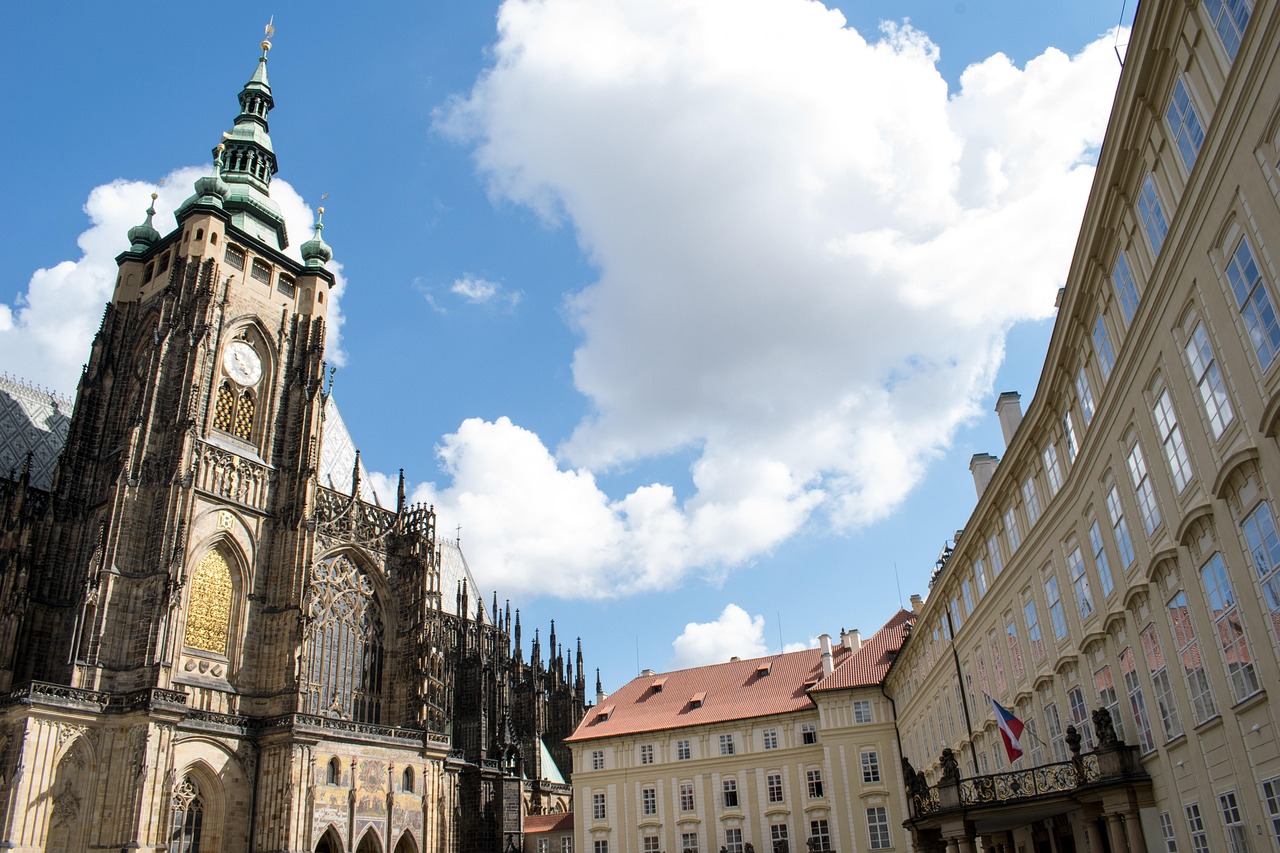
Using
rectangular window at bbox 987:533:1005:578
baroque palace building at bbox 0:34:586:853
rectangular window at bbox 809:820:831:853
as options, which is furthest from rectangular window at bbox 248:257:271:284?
rectangular window at bbox 987:533:1005:578

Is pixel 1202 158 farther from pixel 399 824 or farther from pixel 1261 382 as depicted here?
pixel 399 824

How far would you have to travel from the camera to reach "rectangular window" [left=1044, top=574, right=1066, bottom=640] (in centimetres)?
2105

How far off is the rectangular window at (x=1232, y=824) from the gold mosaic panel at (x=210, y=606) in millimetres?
41274

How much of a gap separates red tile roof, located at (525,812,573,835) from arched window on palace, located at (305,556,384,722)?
46.4 ft

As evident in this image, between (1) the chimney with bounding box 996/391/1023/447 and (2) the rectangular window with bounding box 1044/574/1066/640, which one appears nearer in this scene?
(2) the rectangular window with bounding box 1044/574/1066/640

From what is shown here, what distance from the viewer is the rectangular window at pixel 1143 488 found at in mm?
16141

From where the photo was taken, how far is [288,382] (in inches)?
2060

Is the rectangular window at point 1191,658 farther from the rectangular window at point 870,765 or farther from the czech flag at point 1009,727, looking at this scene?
the rectangular window at point 870,765

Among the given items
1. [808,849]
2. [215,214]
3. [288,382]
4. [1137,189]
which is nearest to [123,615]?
[288,382]

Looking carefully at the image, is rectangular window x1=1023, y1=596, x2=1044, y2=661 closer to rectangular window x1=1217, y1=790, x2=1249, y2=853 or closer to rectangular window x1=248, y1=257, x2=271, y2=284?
rectangular window x1=1217, y1=790, x2=1249, y2=853

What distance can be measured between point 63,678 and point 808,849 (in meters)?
35.0

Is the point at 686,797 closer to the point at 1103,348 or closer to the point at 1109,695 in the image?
the point at 1109,695

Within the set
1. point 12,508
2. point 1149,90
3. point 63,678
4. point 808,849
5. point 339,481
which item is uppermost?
point 339,481

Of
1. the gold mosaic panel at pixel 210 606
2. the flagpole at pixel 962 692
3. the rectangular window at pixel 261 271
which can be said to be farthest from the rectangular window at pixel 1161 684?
the rectangular window at pixel 261 271
